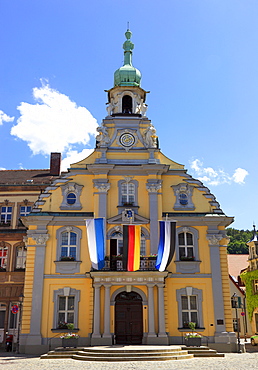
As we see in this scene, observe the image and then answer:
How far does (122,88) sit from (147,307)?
1646 centimetres

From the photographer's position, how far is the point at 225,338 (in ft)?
81.3

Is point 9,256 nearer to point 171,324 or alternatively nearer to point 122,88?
point 171,324

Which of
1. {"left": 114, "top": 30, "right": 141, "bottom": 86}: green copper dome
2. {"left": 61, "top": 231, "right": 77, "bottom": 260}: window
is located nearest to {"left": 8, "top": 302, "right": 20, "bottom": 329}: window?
{"left": 61, "top": 231, "right": 77, "bottom": 260}: window

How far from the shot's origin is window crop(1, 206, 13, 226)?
31.1 metres

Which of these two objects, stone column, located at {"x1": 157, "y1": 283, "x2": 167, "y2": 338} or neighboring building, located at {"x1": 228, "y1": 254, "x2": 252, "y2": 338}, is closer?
stone column, located at {"x1": 157, "y1": 283, "x2": 167, "y2": 338}

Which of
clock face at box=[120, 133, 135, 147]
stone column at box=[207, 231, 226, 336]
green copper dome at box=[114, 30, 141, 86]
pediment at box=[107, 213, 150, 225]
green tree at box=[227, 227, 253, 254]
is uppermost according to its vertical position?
green copper dome at box=[114, 30, 141, 86]

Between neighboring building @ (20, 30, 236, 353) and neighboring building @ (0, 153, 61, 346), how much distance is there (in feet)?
14.1

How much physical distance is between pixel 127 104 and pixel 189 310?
15955mm

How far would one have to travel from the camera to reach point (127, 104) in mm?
31578

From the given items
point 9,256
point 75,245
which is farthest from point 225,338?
point 9,256

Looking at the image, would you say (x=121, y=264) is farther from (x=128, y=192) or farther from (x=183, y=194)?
(x=183, y=194)

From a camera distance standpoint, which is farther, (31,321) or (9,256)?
(9,256)

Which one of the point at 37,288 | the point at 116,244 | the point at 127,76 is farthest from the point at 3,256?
the point at 127,76

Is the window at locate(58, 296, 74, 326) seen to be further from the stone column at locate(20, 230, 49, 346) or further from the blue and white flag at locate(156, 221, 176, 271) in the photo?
the blue and white flag at locate(156, 221, 176, 271)
